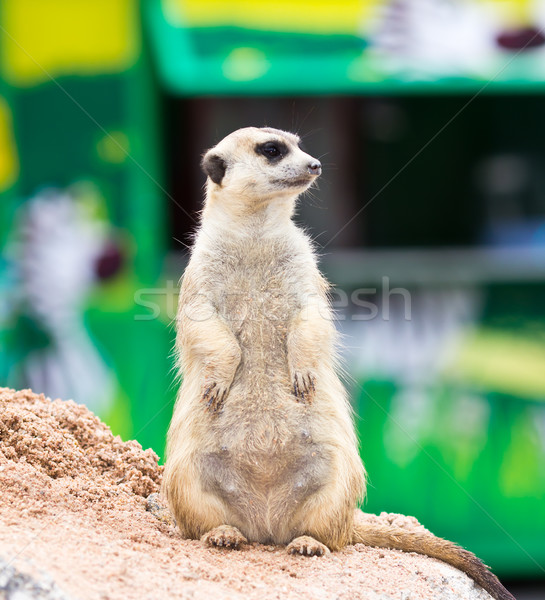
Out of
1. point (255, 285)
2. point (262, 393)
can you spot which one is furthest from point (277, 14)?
point (262, 393)

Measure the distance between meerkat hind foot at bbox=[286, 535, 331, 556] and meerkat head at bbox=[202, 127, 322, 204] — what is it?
1.05 m

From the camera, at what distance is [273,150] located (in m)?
2.52

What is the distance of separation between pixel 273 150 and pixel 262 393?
771 millimetres

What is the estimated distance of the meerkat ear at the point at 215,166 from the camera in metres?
2.57

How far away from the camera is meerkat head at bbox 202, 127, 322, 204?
8.14 ft

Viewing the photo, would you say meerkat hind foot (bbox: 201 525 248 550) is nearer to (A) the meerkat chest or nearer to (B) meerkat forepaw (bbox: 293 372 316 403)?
(B) meerkat forepaw (bbox: 293 372 316 403)

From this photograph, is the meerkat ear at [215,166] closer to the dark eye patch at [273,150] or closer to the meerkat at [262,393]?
the meerkat at [262,393]

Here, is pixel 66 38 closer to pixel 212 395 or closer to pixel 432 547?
pixel 212 395

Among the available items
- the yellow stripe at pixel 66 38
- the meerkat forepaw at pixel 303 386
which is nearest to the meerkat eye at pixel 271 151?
the meerkat forepaw at pixel 303 386

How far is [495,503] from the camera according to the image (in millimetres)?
5828

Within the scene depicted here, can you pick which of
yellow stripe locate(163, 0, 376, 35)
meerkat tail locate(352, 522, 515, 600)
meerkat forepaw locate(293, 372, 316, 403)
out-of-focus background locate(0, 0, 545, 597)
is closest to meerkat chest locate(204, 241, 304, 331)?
meerkat forepaw locate(293, 372, 316, 403)

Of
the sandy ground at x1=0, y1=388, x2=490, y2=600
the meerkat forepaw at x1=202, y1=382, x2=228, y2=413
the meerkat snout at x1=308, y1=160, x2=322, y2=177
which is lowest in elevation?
the sandy ground at x1=0, y1=388, x2=490, y2=600

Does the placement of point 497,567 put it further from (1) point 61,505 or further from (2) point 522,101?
(1) point 61,505

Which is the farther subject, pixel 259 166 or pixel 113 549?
pixel 259 166
